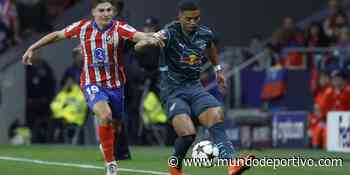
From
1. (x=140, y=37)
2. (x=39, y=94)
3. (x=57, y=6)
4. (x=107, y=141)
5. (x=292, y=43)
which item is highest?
(x=57, y=6)

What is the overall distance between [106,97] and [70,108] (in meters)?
9.88

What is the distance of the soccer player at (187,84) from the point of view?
13.8 m

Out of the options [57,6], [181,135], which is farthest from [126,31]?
[57,6]

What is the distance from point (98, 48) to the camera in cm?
1437

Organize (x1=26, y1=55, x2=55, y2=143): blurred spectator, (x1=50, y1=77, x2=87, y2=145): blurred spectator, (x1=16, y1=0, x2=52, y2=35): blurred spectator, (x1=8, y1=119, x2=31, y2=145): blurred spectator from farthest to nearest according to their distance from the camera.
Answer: (x1=16, y1=0, x2=52, y2=35): blurred spectator, (x1=26, y1=55, x2=55, y2=143): blurred spectator, (x1=8, y1=119, x2=31, y2=145): blurred spectator, (x1=50, y1=77, x2=87, y2=145): blurred spectator

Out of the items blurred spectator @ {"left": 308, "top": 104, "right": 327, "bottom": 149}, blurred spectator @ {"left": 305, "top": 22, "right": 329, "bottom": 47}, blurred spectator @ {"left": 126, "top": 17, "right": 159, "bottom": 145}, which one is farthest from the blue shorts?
blurred spectator @ {"left": 305, "top": 22, "right": 329, "bottom": 47}

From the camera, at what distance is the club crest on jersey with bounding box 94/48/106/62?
14372 mm

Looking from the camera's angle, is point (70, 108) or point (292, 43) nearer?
point (70, 108)

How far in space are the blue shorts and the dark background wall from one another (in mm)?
13813

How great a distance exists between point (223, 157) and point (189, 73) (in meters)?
1.14

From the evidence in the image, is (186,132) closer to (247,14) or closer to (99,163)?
(99,163)

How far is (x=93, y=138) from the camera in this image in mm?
24328

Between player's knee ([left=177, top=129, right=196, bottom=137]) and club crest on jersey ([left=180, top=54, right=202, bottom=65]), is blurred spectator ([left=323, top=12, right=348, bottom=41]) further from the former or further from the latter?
player's knee ([left=177, top=129, right=196, bottom=137])

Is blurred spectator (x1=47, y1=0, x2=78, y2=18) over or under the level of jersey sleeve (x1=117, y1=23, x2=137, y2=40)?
over
